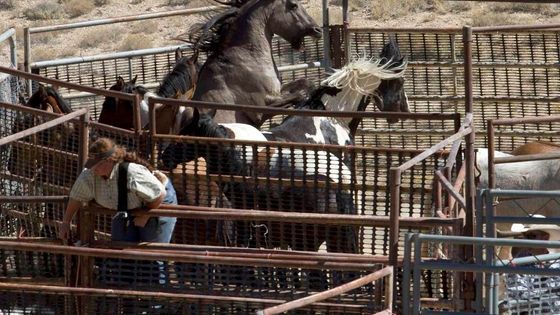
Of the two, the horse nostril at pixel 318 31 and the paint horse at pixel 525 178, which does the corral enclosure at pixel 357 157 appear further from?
the paint horse at pixel 525 178

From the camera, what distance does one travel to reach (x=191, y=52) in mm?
14102

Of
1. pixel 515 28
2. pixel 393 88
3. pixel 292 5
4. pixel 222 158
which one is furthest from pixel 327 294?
pixel 292 5

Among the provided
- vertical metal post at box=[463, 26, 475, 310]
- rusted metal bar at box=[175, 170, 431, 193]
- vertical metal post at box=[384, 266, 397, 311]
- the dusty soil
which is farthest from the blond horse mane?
the dusty soil

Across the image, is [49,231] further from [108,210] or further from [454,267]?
[454,267]

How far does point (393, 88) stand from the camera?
42.5 ft

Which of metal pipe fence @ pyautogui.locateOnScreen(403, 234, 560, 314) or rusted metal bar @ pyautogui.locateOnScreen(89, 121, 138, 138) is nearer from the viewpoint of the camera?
metal pipe fence @ pyautogui.locateOnScreen(403, 234, 560, 314)

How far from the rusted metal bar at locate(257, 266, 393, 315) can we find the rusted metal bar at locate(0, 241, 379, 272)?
18cm

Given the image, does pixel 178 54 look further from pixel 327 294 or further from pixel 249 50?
pixel 327 294

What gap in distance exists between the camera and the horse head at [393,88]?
12.9 metres

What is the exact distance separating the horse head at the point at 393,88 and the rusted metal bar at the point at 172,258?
5.79m

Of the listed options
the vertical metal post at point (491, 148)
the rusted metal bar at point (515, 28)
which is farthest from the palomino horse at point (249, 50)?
the vertical metal post at point (491, 148)

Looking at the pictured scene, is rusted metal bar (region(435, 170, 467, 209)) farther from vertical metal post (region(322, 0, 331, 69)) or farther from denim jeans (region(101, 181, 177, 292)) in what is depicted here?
vertical metal post (region(322, 0, 331, 69))

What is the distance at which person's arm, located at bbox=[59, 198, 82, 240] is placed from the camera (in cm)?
765

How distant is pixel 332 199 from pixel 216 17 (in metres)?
4.57
